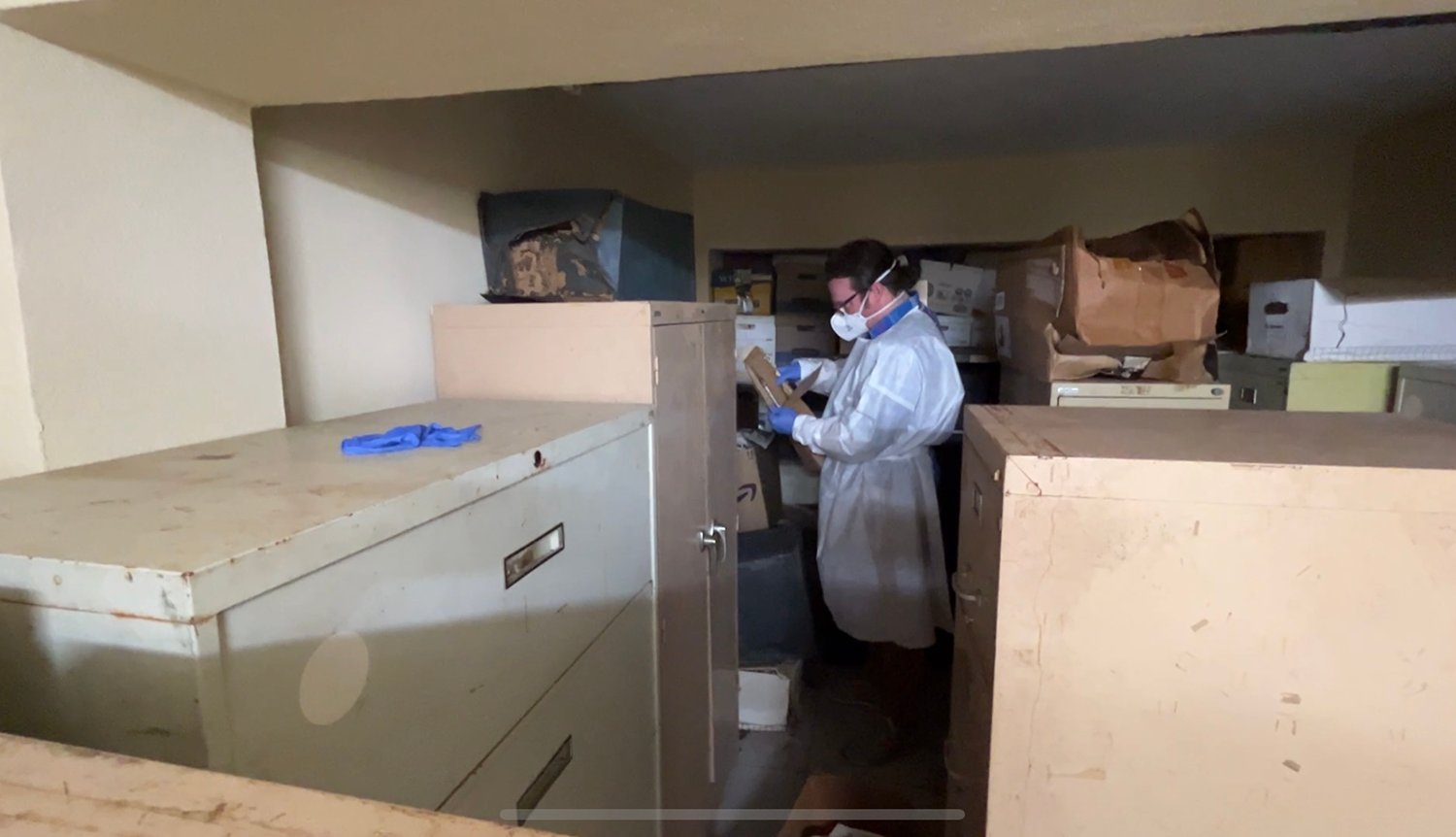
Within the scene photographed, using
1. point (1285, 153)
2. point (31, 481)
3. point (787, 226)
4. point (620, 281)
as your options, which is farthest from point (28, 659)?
point (1285, 153)

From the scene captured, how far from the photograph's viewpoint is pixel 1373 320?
6.50 ft

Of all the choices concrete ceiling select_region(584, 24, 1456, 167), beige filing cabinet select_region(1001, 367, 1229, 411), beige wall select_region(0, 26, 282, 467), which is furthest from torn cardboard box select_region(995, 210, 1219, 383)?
beige wall select_region(0, 26, 282, 467)

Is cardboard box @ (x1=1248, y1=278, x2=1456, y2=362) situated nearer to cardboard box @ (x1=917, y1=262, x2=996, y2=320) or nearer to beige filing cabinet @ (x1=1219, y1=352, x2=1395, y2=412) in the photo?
beige filing cabinet @ (x1=1219, y1=352, x2=1395, y2=412)

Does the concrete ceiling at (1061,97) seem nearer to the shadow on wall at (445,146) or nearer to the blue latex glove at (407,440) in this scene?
the shadow on wall at (445,146)

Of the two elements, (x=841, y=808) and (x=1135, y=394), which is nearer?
(x=841, y=808)

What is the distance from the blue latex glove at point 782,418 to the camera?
2.42 meters

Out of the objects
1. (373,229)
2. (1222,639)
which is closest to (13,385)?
(373,229)

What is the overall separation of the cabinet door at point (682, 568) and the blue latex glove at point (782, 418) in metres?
0.78

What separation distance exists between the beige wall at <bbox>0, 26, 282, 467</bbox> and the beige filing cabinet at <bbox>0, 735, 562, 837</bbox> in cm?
58

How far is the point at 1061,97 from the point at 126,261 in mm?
2329

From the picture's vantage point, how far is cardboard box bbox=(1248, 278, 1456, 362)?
1.94 m

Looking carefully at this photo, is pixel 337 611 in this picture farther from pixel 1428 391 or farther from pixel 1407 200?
pixel 1407 200

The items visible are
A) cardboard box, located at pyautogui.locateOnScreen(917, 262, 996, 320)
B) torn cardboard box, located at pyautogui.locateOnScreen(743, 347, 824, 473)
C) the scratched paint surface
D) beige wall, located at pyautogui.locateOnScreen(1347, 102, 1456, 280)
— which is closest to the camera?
the scratched paint surface

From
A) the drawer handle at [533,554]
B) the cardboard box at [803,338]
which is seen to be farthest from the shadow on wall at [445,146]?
the cardboard box at [803,338]
